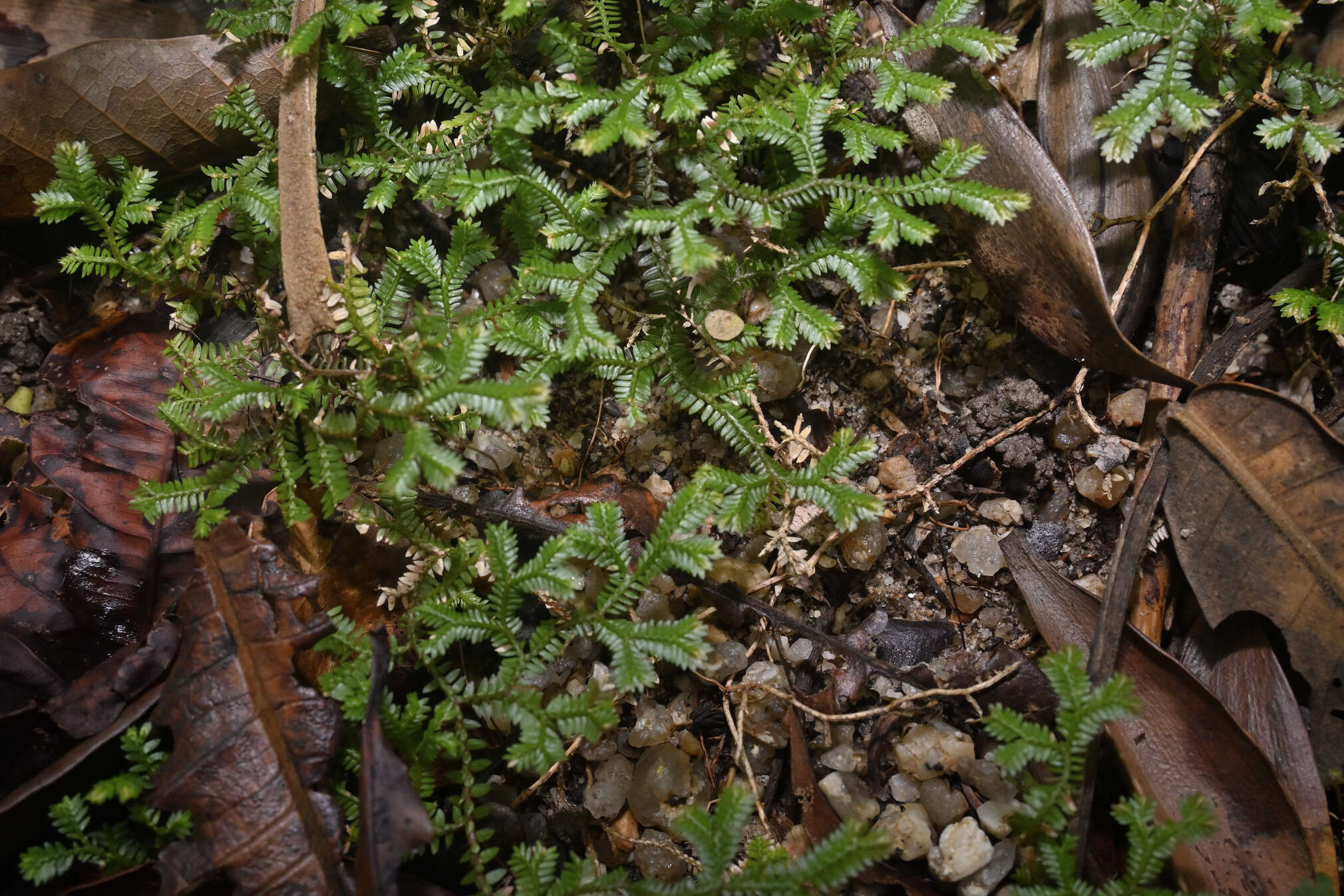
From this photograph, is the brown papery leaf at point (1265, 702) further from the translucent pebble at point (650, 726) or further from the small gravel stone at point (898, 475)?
the translucent pebble at point (650, 726)

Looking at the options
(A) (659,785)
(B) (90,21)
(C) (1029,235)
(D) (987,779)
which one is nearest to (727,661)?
(A) (659,785)

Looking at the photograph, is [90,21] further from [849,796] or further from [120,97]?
[849,796]

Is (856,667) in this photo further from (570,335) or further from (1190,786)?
(570,335)

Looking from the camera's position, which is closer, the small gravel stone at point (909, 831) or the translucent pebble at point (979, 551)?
the small gravel stone at point (909, 831)

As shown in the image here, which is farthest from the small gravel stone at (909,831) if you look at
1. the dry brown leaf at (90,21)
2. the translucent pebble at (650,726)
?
the dry brown leaf at (90,21)

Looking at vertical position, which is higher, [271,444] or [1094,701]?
[271,444]

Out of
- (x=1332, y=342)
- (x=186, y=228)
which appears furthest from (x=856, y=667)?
(x=186, y=228)

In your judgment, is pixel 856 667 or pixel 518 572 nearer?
pixel 518 572

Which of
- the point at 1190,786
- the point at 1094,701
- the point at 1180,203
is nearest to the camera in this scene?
the point at 1094,701
